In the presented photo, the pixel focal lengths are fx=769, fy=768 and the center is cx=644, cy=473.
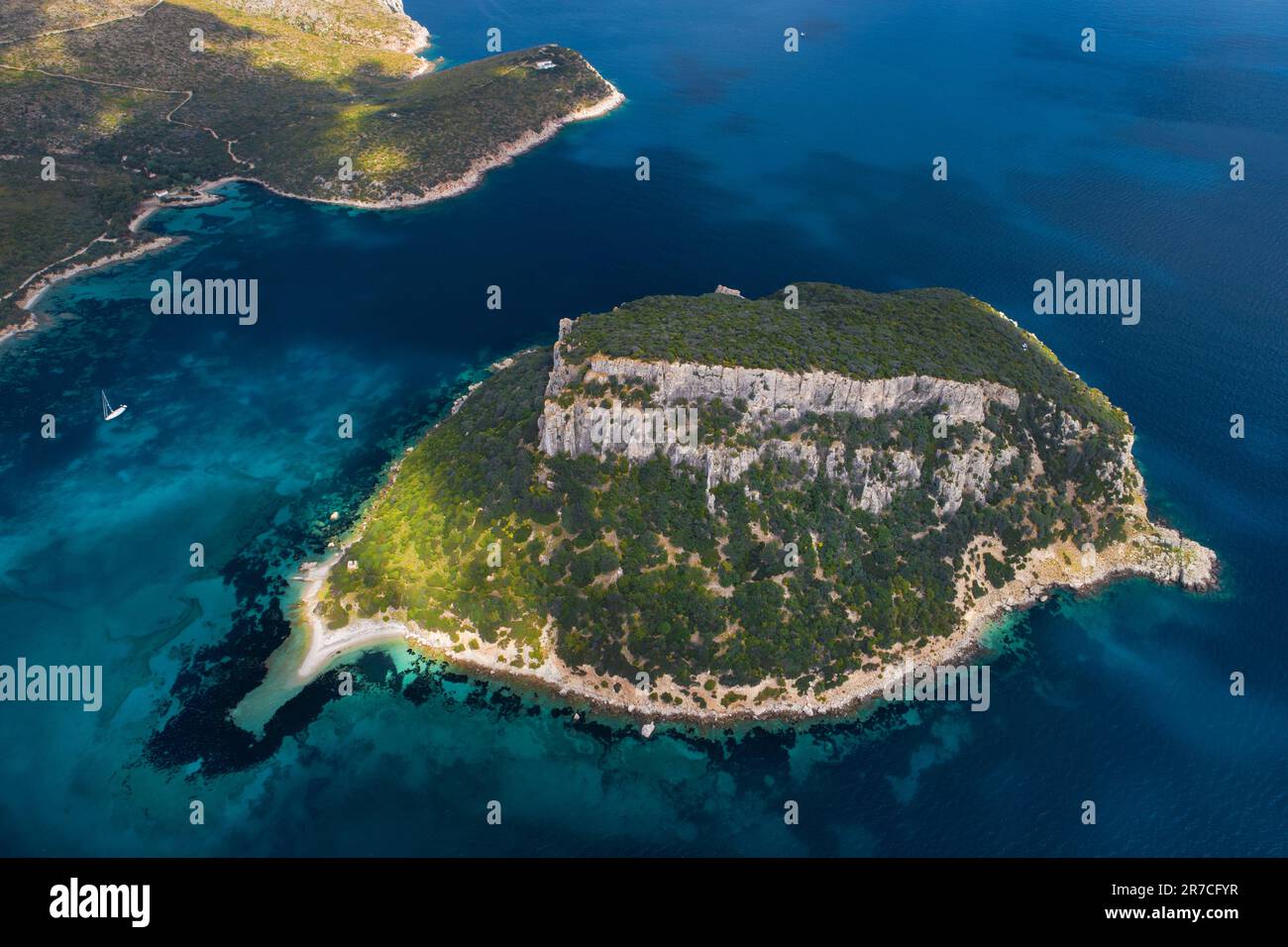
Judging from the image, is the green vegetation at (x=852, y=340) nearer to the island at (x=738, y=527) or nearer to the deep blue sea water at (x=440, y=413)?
the island at (x=738, y=527)

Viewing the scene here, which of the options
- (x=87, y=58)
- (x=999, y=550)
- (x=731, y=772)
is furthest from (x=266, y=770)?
(x=87, y=58)

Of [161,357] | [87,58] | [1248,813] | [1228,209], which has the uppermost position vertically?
[87,58]

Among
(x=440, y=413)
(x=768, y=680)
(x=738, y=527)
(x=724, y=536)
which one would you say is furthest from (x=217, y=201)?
(x=768, y=680)

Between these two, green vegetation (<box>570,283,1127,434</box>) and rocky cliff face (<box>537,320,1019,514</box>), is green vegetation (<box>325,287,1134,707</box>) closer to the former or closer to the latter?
green vegetation (<box>570,283,1127,434</box>)

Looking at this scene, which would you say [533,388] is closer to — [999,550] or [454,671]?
[454,671]

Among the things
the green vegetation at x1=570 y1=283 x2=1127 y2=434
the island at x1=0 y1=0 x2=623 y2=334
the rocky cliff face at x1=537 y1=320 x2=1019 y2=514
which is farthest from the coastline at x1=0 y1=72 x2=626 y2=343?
the rocky cliff face at x1=537 y1=320 x2=1019 y2=514

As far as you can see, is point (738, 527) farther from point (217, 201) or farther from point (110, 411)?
A: point (217, 201)

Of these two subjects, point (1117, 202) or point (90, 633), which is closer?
point (90, 633)
